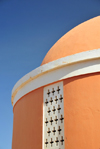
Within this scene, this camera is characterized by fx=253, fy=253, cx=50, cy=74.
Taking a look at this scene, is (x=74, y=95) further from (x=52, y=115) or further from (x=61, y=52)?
(x=61, y=52)

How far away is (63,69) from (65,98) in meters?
0.69

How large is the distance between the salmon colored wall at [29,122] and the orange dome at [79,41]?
110 cm

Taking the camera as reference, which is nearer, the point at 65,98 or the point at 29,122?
the point at 65,98

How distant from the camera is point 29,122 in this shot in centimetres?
633

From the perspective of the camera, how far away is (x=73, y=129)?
17.6ft

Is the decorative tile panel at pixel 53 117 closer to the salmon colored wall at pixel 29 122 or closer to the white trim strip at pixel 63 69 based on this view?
the salmon colored wall at pixel 29 122

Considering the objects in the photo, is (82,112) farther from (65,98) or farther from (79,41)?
(79,41)

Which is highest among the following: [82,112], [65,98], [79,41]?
[79,41]

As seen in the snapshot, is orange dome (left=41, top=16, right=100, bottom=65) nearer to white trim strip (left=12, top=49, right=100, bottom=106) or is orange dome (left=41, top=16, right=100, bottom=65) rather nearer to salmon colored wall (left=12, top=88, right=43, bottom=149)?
white trim strip (left=12, top=49, right=100, bottom=106)

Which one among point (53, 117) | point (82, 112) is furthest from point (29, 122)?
point (82, 112)

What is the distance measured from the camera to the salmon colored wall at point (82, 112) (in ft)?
16.8

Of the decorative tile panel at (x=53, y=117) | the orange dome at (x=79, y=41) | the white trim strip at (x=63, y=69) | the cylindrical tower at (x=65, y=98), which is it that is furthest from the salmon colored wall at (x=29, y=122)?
the orange dome at (x=79, y=41)

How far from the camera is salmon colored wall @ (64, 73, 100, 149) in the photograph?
16.8 ft

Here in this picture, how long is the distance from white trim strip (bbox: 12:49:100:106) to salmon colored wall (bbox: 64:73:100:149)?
0.58 feet
